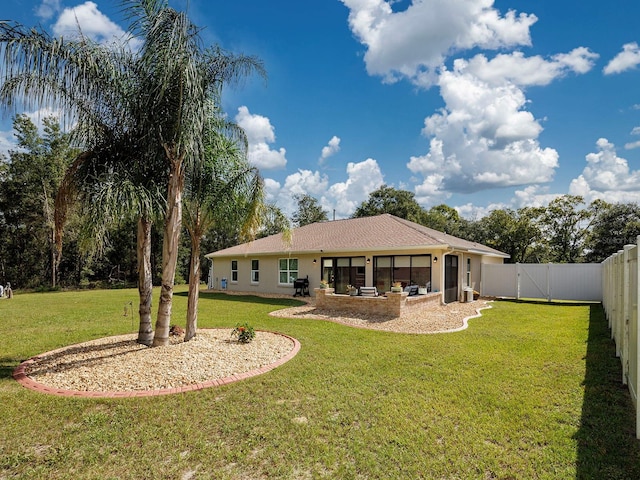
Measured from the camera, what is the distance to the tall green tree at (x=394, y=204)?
125 ft

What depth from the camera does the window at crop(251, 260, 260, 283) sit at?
22219 millimetres

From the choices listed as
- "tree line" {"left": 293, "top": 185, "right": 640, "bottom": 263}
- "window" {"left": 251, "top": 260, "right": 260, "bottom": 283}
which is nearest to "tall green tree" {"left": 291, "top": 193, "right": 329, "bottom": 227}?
"tree line" {"left": 293, "top": 185, "right": 640, "bottom": 263}

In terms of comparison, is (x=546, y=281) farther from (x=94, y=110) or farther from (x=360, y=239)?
(x=94, y=110)

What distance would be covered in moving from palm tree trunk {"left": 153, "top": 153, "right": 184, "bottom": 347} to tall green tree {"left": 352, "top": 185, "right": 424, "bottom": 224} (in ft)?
109

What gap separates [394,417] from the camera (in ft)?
14.1

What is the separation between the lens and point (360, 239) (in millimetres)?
17922

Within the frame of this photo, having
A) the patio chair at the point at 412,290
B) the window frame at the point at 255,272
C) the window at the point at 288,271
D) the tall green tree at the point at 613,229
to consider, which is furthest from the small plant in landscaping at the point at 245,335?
the tall green tree at the point at 613,229

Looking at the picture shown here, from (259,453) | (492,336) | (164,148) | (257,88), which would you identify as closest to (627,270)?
(492,336)

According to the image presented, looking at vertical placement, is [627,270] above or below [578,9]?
below

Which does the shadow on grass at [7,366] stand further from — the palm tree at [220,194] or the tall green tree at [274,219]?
the tall green tree at [274,219]

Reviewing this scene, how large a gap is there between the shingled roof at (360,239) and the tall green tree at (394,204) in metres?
16.2

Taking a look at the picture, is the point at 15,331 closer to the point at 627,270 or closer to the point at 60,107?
the point at 60,107

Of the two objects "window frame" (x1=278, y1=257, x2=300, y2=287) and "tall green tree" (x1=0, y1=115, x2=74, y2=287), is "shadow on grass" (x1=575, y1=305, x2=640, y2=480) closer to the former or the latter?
"window frame" (x1=278, y1=257, x2=300, y2=287)

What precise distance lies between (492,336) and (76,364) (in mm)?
9613
